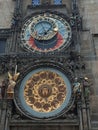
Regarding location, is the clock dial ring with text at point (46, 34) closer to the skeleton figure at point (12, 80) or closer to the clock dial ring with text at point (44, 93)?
the clock dial ring with text at point (44, 93)

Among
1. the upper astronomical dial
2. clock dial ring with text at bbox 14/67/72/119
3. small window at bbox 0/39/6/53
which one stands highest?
the upper astronomical dial

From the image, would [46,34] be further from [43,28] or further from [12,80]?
[12,80]

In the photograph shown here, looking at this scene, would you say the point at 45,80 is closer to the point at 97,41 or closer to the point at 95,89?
the point at 95,89

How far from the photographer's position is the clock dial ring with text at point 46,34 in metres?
13.0

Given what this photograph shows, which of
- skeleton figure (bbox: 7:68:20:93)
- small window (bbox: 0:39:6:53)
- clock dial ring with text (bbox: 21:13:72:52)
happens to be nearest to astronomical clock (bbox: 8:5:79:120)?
clock dial ring with text (bbox: 21:13:72:52)

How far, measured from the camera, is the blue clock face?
13.2m

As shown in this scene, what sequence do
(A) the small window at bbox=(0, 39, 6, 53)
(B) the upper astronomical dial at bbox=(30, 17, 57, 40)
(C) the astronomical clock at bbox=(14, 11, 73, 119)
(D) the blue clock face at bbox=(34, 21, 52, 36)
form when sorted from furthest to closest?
(A) the small window at bbox=(0, 39, 6, 53) < (D) the blue clock face at bbox=(34, 21, 52, 36) < (B) the upper astronomical dial at bbox=(30, 17, 57, 40) < (C) the astronomical clock at bbox=(14, 11, 73, 119)

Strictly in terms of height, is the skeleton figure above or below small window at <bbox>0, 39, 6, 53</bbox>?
below

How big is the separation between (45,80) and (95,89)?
2.15 m

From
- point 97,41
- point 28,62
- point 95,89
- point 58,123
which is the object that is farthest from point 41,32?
point 58,123

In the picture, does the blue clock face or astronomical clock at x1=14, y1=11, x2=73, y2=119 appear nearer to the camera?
astronomical clock at x1=14, y1=11, x2=73, y2=119

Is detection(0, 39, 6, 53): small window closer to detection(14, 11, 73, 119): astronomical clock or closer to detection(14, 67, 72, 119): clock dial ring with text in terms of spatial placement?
detection(14, 11, 73, 119): astronomical clock

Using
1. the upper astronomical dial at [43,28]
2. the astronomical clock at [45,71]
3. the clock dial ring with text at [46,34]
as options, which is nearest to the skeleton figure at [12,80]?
the astronomical clock at [45,71]

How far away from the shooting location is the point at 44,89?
11.7 meters
